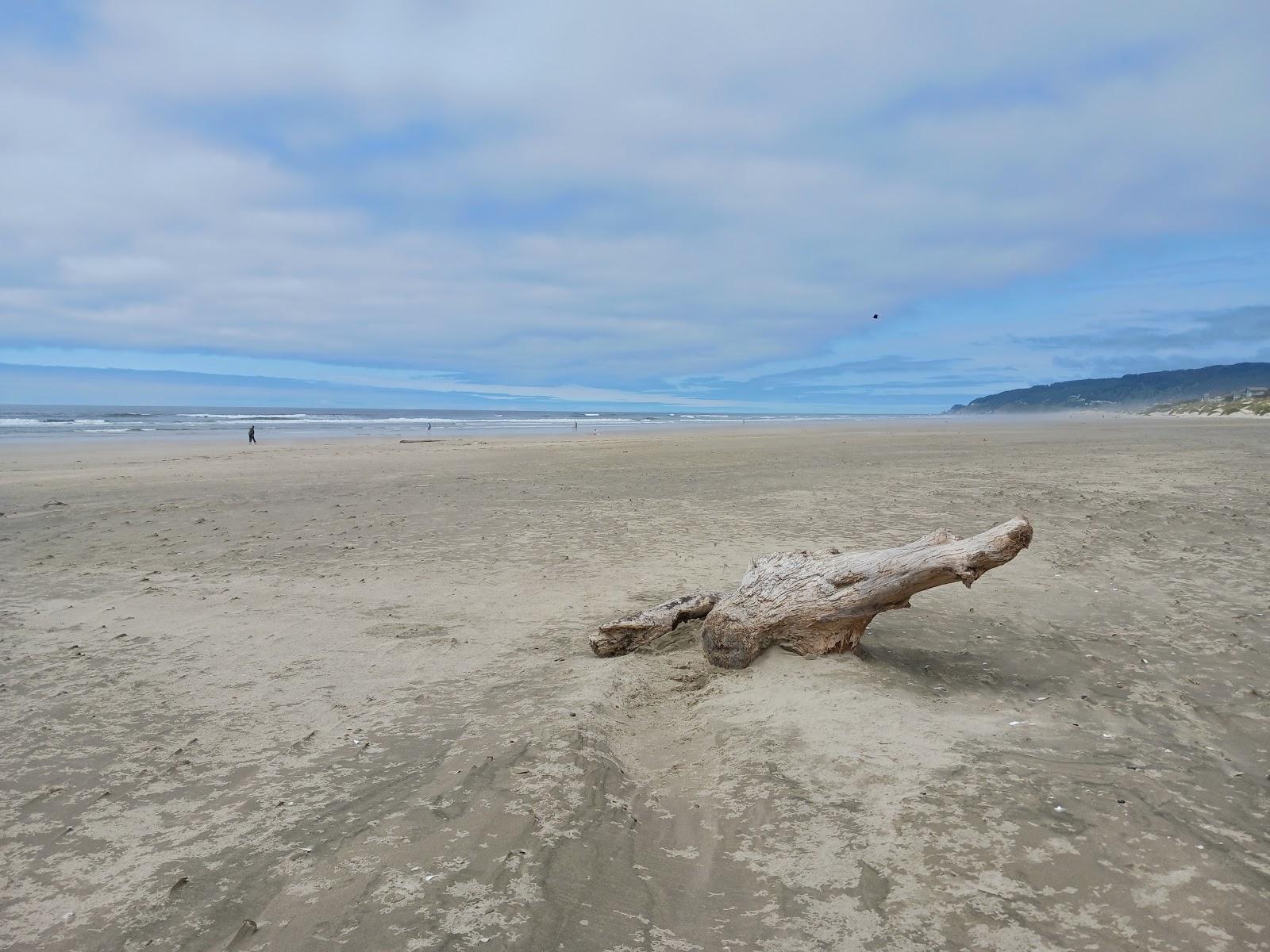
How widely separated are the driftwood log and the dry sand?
263 mm

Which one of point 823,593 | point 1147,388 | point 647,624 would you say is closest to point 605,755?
point 647,624

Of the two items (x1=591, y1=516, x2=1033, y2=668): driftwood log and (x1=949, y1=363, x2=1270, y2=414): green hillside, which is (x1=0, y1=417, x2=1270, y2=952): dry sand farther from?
(x1=949, y1=363, x2=1270, y2=414): green hillside

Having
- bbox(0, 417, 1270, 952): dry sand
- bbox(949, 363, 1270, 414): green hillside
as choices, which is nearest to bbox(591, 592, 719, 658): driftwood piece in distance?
bbox(0, 417, 1270, 952): dry sand

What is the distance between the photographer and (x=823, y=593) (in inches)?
242

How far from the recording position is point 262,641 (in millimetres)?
7168

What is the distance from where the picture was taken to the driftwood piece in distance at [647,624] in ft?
22.4

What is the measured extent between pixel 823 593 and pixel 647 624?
1.65m

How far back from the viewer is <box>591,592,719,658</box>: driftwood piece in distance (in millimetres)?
6836

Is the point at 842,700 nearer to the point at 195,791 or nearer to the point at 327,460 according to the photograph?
the point at 195,791

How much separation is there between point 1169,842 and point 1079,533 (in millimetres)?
9084

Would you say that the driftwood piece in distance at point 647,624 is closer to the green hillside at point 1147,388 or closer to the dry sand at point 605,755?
the dry sand at point 605,755

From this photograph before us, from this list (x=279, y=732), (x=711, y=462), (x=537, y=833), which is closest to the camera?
(x=537, y=833)

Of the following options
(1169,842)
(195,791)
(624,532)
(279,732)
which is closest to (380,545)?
(624,532)

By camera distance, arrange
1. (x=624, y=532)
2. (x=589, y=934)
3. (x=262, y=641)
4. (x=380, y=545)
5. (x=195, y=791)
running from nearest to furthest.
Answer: (x=589, y=934) < (x=195, y=791) < (x=262, y=641) < (x=380, y=545) < (x=624, y=532)
